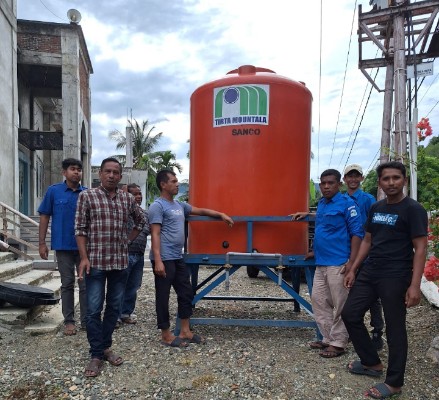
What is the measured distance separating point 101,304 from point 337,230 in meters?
2.14

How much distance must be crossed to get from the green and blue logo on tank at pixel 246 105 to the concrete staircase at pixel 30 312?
2.94 meters

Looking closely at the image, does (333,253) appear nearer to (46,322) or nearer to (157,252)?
(157,252)

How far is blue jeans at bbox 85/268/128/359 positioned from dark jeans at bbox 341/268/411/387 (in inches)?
74.9

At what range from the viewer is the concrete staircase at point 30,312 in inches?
174

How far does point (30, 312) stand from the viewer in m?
4.72

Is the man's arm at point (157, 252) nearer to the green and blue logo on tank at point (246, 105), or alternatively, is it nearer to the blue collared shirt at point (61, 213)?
the blue collared shirt at point (61, 213)

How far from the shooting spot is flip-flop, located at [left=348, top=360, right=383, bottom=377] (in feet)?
11.0

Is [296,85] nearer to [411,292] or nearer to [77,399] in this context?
[411,292]

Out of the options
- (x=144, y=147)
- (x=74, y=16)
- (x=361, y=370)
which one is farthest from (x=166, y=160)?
(x=361, y=370)

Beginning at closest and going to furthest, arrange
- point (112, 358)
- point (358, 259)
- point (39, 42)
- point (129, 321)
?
point (358, 259) < point (112, 358) < point (129, 321) < point (39, 42)

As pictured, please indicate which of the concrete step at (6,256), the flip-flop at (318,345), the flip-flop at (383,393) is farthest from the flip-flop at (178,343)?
the concrete step at (6,256)

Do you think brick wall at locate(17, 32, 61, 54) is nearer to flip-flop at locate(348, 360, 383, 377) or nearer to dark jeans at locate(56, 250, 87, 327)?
dark jeans at locate(56, 250, 87, 327)

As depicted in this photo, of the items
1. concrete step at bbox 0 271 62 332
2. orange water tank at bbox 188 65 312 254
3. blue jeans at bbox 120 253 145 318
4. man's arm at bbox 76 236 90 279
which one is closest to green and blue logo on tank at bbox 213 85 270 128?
orange water tank at bbox 188 65 312 254

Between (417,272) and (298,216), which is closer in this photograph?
(417,272)
